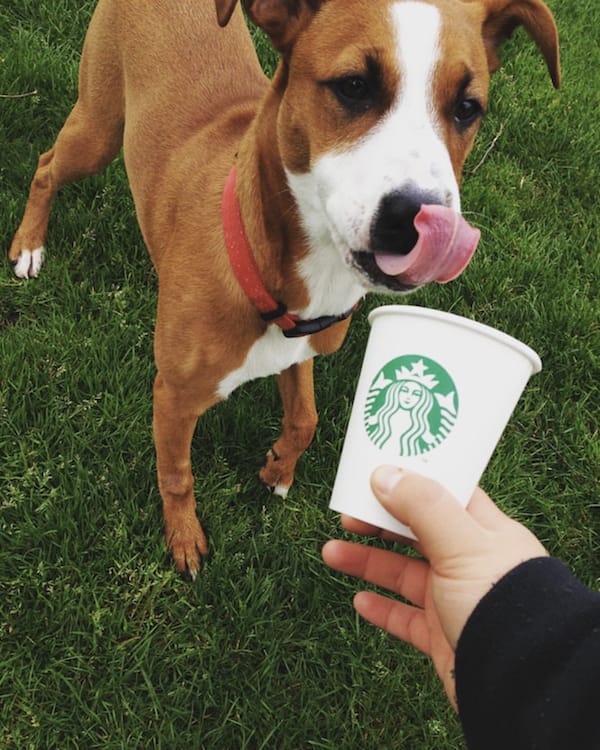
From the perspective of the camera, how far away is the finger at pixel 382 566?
6.72 feet

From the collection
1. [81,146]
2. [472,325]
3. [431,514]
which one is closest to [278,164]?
[472,325]

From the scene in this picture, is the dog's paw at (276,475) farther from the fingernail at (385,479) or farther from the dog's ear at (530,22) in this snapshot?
the dog's ear at (530,22)

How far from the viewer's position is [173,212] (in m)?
2.73

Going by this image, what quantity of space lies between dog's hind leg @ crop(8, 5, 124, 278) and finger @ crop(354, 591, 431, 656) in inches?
93.3

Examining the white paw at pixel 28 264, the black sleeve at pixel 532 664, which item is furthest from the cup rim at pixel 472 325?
the white paw at pixel 28 264

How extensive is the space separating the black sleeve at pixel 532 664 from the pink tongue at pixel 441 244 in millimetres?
655

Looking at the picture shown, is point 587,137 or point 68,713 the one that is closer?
point 68,713

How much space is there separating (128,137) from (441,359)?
6.95 ft

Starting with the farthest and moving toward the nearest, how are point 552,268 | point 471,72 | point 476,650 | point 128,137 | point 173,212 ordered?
point 552,268
point 128,137
point 173,212
point 471,72
point 476,650

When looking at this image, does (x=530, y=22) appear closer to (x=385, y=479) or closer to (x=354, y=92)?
(x=354, y=92)

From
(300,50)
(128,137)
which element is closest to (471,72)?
(300,50)

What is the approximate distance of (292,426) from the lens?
9.95 ft

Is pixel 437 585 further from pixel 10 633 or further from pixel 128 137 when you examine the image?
pixel 128 137

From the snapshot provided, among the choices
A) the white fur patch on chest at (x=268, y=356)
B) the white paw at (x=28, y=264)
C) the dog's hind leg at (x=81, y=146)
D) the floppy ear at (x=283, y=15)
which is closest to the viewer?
the floppy ear at (x=283, y=15)
